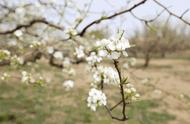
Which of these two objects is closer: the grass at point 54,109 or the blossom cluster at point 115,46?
the blossom cluster at point 115,46

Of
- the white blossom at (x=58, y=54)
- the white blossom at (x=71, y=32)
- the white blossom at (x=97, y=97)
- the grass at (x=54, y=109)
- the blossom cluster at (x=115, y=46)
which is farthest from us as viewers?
the grass at (x=54, y=109)

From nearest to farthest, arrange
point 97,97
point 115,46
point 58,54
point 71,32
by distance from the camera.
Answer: point 115,46
point 97,97
point 71,32
point 58,54

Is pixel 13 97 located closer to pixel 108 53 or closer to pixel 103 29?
pixel 103 29

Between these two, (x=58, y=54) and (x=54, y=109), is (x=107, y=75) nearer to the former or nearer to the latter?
(x=58, y=54)

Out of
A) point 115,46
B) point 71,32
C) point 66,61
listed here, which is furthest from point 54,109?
point 115,46

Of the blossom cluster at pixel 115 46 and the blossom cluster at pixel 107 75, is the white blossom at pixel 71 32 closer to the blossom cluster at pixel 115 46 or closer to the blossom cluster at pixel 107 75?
the blossom cluster at pixel 107 75

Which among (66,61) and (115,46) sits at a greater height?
(115,46)

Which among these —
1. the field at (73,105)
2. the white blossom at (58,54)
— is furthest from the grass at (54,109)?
the white blossom at (58,54)

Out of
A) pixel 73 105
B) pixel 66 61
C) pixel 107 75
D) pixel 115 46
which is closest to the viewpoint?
pixel 115 46

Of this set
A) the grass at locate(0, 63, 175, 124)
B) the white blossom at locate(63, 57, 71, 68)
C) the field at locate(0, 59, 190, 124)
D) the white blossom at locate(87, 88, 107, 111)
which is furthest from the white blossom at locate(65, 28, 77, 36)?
the grass at locate(0, 63, 175, 124)

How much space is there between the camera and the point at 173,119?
9688mm

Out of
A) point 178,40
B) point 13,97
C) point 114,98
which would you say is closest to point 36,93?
point 13,97

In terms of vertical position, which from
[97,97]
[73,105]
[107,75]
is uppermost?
[107,75]

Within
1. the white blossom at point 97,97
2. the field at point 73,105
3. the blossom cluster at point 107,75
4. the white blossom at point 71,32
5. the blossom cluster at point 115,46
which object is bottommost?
the field at point 73,105
